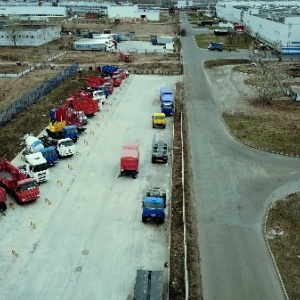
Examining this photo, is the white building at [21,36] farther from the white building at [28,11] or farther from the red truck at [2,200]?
the red truck at [2,200]

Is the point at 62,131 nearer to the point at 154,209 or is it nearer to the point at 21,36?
the point at 154,209

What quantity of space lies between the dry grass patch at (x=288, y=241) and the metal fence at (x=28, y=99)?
89.5 ft

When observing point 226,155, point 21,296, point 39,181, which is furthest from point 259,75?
point 21,296

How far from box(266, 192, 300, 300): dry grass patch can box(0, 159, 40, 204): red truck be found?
14.5 metres

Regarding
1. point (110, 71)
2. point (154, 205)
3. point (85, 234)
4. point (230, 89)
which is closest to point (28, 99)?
point (110, 71)

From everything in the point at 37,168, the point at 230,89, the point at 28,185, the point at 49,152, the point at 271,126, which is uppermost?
the point at 230,89

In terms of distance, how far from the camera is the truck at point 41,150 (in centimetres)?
3256

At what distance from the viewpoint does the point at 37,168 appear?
29812mm

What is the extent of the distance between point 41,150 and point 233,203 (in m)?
14.8

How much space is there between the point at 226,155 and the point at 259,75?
3404 centimetres

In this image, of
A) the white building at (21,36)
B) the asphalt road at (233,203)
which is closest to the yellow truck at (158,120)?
the asphalt road at (233,203)

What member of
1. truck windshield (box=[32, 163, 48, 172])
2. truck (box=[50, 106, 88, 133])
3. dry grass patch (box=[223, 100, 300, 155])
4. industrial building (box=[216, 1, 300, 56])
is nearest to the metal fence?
truck (box=[50, 106, 88, 133])

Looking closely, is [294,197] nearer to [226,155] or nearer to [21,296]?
[226,155]

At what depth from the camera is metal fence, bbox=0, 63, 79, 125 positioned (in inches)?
1688
